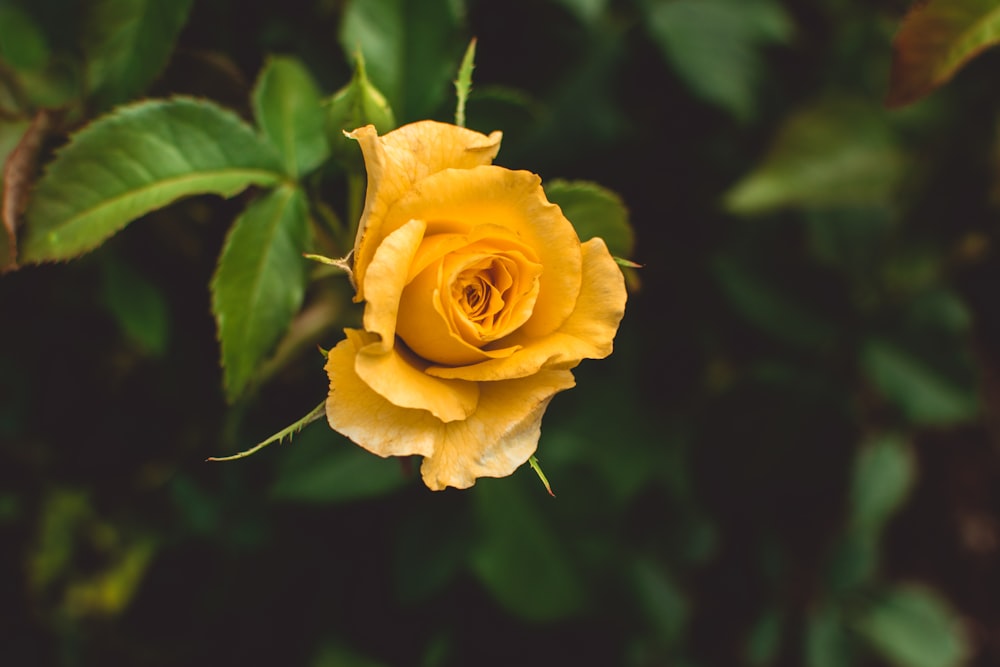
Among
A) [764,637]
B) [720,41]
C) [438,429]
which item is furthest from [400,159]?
[764,637]

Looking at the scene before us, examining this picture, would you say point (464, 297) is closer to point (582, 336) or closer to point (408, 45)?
point (582, 336)

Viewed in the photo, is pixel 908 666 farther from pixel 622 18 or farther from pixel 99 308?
pixel 99 308

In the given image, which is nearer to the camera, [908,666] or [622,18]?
[622,18]

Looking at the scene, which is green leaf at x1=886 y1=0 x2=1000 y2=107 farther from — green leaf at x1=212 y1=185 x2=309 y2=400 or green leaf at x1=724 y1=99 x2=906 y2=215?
green leaf at x1=212 y1=185 x2=309 y2=400

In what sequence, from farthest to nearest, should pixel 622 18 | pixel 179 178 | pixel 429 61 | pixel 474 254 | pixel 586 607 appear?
pixel 622 18
pixel 586 607
pixel 429 61
pixel 179 178
pixel 474 254

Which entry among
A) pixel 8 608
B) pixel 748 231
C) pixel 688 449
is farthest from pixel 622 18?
pixel 8 608

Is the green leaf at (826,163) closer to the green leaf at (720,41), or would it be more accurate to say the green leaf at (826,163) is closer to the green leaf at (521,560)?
the green leaf at (720,41)
